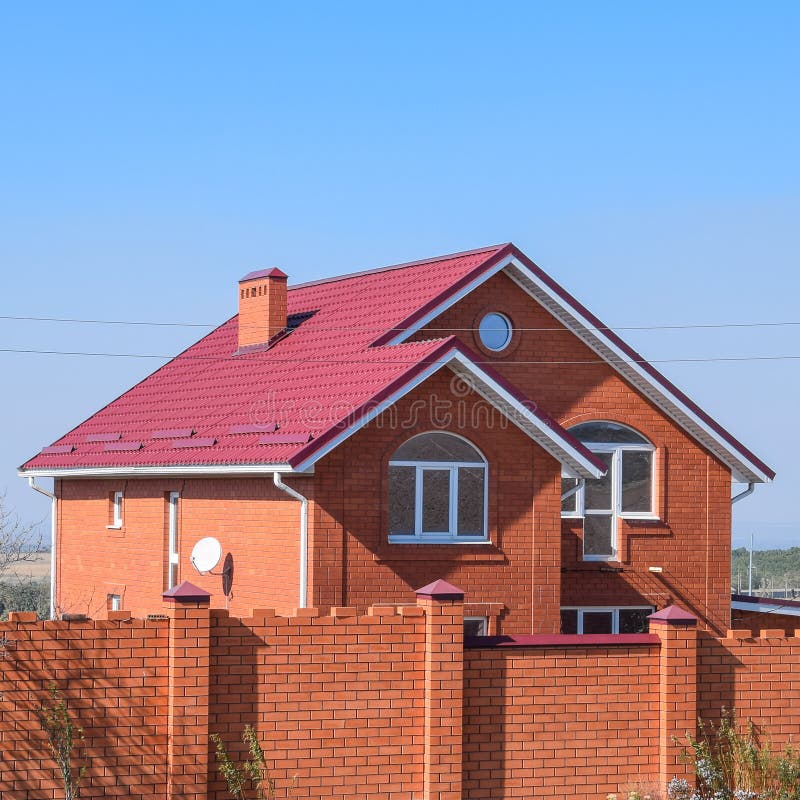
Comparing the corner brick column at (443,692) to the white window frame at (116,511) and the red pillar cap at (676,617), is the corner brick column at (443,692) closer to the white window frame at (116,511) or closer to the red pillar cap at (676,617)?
the red pillar cap at (676,617)

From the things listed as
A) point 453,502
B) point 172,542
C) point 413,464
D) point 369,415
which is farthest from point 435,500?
point 172,542

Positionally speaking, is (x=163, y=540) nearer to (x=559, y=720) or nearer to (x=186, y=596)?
(x=186, y=596)

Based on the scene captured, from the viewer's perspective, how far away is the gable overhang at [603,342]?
790 inches

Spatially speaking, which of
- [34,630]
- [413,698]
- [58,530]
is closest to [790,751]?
[413,698]

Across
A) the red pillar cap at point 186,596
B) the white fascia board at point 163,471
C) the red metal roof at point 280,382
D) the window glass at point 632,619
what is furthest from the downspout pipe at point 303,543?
the window glass at point 632,619

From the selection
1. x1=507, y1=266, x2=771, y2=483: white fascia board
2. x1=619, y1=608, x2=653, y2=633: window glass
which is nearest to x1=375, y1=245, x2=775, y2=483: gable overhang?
x1=507, y1=266, x2=771, y2=483: white fascia board

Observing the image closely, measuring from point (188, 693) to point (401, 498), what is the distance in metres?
6.17

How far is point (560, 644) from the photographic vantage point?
13.3 metres

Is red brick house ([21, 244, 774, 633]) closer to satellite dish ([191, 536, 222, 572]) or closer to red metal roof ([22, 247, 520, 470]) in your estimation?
red metal roof ([22, 247, 520, 470])

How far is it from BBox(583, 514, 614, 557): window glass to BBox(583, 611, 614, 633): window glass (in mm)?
875

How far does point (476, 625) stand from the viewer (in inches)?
728

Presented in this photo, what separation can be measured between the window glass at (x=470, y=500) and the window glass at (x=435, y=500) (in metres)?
0.17

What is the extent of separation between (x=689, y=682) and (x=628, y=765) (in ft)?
3.12

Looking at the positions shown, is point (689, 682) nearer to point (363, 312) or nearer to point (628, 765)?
point (628, 765)
